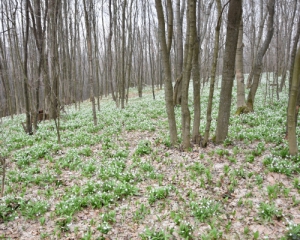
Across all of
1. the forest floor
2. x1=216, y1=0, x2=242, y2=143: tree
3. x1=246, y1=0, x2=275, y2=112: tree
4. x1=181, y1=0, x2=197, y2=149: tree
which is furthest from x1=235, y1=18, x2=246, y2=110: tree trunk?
x1=181, y1=0, x2=197, y2=149: tree

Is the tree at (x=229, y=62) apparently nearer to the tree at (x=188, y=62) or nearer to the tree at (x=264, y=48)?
the tree at (x=188, y=62)

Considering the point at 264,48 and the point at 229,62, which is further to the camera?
the point at 264,48

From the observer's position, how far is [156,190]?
18.4ft

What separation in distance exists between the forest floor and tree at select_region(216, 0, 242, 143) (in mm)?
677

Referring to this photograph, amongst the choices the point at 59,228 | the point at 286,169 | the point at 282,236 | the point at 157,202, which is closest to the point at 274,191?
the point at 286,169

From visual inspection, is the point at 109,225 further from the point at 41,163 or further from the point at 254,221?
the point at 41,163

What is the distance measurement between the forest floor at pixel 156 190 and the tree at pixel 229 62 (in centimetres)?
68

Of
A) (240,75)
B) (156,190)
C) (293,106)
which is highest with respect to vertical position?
(240,75)

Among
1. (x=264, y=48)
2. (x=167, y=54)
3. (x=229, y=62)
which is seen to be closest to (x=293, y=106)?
(x=229, y=62)

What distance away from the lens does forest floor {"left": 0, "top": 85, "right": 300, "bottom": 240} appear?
4543 millimetres

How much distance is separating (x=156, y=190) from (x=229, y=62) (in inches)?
194

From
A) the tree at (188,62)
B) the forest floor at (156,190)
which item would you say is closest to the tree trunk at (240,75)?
the forest floor at (156,190)

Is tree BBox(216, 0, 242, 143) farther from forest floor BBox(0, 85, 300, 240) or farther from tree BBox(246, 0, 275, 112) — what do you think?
tree BBox(246, 0, 275, 112)

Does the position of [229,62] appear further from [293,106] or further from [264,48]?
[264,48]
